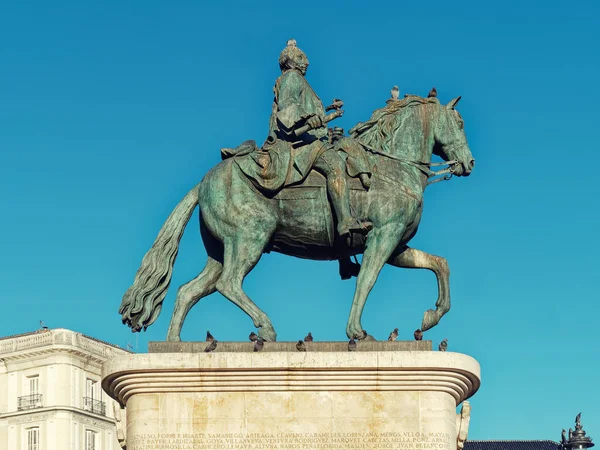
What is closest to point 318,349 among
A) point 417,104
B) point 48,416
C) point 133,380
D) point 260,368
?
point 260,368

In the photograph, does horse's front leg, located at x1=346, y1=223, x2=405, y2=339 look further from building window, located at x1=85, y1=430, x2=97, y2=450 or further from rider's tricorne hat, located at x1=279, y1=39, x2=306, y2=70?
building window, located at x1=85, y1=430, x2=97, y2=450

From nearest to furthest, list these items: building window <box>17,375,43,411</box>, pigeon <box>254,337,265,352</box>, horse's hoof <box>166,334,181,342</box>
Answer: pigeon <box>254,337,265,352</box>
horse's hoof <box>166,334,181,342</box>
building window <box>17,375,43,411</box>

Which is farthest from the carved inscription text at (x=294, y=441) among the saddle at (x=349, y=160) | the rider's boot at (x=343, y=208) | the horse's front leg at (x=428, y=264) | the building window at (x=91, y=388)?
the building window at (x=91, y=388)

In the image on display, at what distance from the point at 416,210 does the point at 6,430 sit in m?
65.1

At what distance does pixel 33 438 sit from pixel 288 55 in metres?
62.6

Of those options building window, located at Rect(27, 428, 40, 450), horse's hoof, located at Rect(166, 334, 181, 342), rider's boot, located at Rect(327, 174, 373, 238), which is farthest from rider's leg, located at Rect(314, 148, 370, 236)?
building window, located at Rect(27, 428, 40, 450)

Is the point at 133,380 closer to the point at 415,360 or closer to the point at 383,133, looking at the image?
the point at 415,360

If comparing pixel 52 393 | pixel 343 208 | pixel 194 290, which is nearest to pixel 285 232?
pixel 343 208

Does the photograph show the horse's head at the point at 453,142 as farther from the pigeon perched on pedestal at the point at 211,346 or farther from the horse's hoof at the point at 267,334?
the pigeon perched on pedestal at the point at 211,346

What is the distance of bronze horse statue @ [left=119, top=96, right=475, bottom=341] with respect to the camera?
72.0 ft

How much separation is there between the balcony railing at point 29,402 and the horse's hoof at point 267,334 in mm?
62531

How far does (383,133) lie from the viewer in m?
23.0

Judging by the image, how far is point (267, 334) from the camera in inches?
846

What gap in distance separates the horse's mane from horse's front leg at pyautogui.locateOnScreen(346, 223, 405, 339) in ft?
5.12
